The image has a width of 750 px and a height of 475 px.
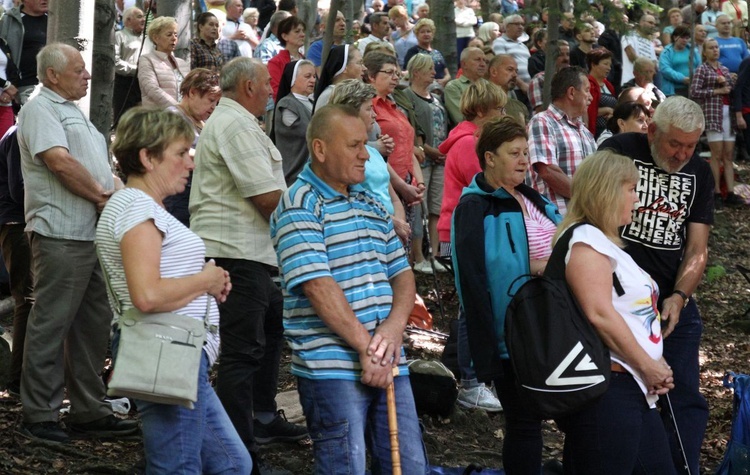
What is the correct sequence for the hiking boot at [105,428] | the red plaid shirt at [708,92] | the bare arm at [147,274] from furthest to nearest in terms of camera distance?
the red plaid shirt at [708,92] < the hiking boot at [105,428] < the bare arm at [147,274]

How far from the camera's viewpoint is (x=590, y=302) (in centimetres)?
439

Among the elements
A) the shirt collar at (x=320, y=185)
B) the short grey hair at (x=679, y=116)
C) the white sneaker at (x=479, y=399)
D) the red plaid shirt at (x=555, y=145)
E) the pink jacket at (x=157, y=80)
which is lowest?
the white sneaker at (x=479, y=399)

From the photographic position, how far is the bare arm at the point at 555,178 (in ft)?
23.3

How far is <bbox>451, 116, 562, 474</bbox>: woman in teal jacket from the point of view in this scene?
16.9 ft

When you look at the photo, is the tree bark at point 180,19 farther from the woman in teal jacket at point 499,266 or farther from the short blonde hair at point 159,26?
the woman in teal jacket at point 499,266

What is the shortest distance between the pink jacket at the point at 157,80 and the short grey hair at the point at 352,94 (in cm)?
387

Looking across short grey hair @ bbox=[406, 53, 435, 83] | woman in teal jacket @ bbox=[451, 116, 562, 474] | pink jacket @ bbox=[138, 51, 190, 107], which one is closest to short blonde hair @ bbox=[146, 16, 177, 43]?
pink jacket @ bbox=[138, 51, 190, 107]

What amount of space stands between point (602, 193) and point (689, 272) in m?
1.35

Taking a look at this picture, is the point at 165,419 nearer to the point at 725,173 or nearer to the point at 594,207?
the point at 594,207

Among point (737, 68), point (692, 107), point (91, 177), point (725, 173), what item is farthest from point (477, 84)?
point (737, 68)

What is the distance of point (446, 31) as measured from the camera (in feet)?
46.1

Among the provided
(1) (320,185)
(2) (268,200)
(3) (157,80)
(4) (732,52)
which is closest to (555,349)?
(1) (320,185)

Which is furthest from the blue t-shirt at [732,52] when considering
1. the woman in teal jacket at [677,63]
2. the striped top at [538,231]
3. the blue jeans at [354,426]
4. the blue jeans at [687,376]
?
the blue jeans at [354,426]

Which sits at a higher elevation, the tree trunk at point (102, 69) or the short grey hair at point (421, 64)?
the tree trunk at point (102, 69)
